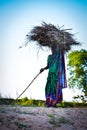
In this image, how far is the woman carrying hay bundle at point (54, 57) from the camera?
1153cm

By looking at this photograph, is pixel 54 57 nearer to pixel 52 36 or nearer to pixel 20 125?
pixel 52 36

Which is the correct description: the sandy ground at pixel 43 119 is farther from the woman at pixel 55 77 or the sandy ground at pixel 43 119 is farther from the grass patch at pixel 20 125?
the woman at pixel 55 77

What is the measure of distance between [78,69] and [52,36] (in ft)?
9.22

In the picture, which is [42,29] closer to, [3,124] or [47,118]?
[47,118]

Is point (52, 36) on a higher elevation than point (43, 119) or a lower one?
higher

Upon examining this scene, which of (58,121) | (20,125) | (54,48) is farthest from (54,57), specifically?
(20,125)

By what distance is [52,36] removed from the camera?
11.5m

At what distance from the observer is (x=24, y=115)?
8562 millimetres

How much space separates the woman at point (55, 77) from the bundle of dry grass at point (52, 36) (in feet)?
0.79

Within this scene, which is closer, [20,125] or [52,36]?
[20,125]

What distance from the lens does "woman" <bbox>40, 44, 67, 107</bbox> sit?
11.5 m

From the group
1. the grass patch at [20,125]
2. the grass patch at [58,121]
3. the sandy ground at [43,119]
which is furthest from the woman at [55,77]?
the grass patch at [20,125]

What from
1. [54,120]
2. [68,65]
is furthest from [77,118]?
[68,65]

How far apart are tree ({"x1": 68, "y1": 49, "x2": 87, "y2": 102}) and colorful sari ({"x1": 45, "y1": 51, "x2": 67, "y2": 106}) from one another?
2114 mm
